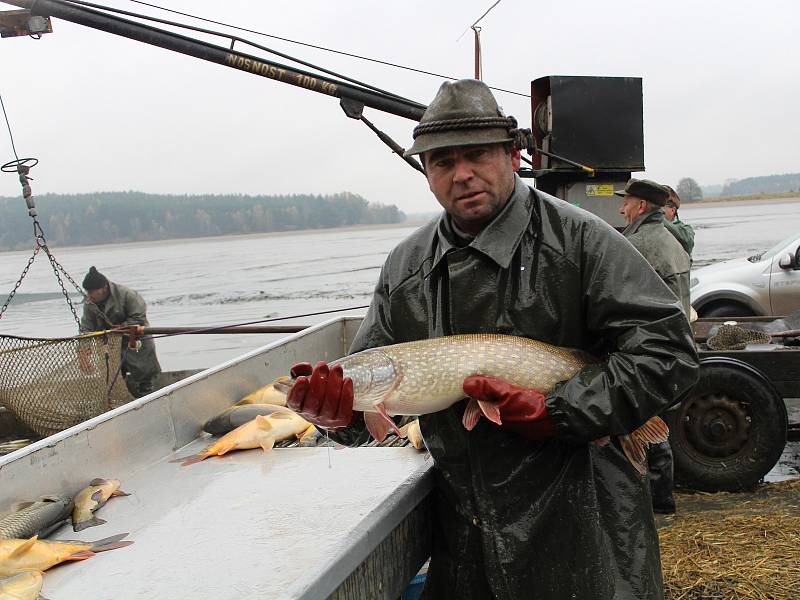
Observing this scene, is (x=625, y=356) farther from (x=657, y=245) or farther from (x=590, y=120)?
(x=657, y=245)

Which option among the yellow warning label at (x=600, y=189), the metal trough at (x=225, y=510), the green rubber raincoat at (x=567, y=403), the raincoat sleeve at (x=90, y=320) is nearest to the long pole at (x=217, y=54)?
the yellow warning label at (x=600, y=189)

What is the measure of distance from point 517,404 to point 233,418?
2.85 m

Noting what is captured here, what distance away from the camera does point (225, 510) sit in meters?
3.47

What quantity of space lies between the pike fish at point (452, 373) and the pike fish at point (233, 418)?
2.19 meters

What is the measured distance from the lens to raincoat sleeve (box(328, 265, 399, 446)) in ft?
10.2

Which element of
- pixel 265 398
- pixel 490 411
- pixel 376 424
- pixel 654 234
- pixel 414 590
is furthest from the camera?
pixel 654 234

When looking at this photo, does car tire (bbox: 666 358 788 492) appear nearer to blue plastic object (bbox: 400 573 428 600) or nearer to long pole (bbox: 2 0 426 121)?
blue plastic object (bbox: 400 573 428 600)

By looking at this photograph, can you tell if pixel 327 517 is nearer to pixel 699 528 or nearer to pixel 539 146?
pixel 699 528

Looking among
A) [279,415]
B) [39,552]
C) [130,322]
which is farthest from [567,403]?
[130,322]

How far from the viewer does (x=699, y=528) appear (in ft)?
18.4

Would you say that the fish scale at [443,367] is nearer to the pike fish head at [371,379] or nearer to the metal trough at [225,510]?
the pike fish head at [371,379]

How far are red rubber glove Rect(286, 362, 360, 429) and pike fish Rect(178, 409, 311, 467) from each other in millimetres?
1712

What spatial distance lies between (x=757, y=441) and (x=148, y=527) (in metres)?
5.08

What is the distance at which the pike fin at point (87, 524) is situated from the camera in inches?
139
